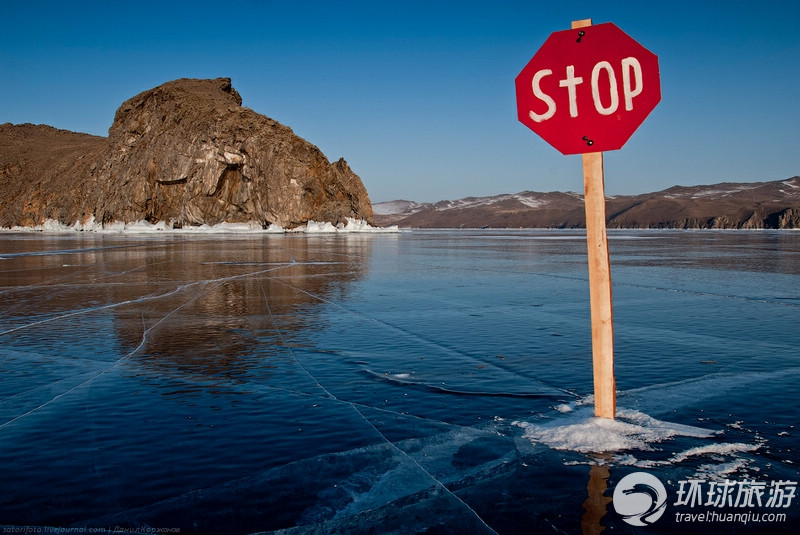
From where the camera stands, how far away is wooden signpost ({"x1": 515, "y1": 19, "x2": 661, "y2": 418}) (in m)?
4.23

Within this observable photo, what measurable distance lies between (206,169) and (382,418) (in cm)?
11234

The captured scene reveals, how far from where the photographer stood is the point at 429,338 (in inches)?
360

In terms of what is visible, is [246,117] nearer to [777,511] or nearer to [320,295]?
[320,295]

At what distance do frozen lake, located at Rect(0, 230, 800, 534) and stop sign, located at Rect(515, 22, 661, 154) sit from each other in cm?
225

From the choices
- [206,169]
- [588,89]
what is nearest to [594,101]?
[588,89]

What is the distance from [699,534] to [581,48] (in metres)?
3.23
